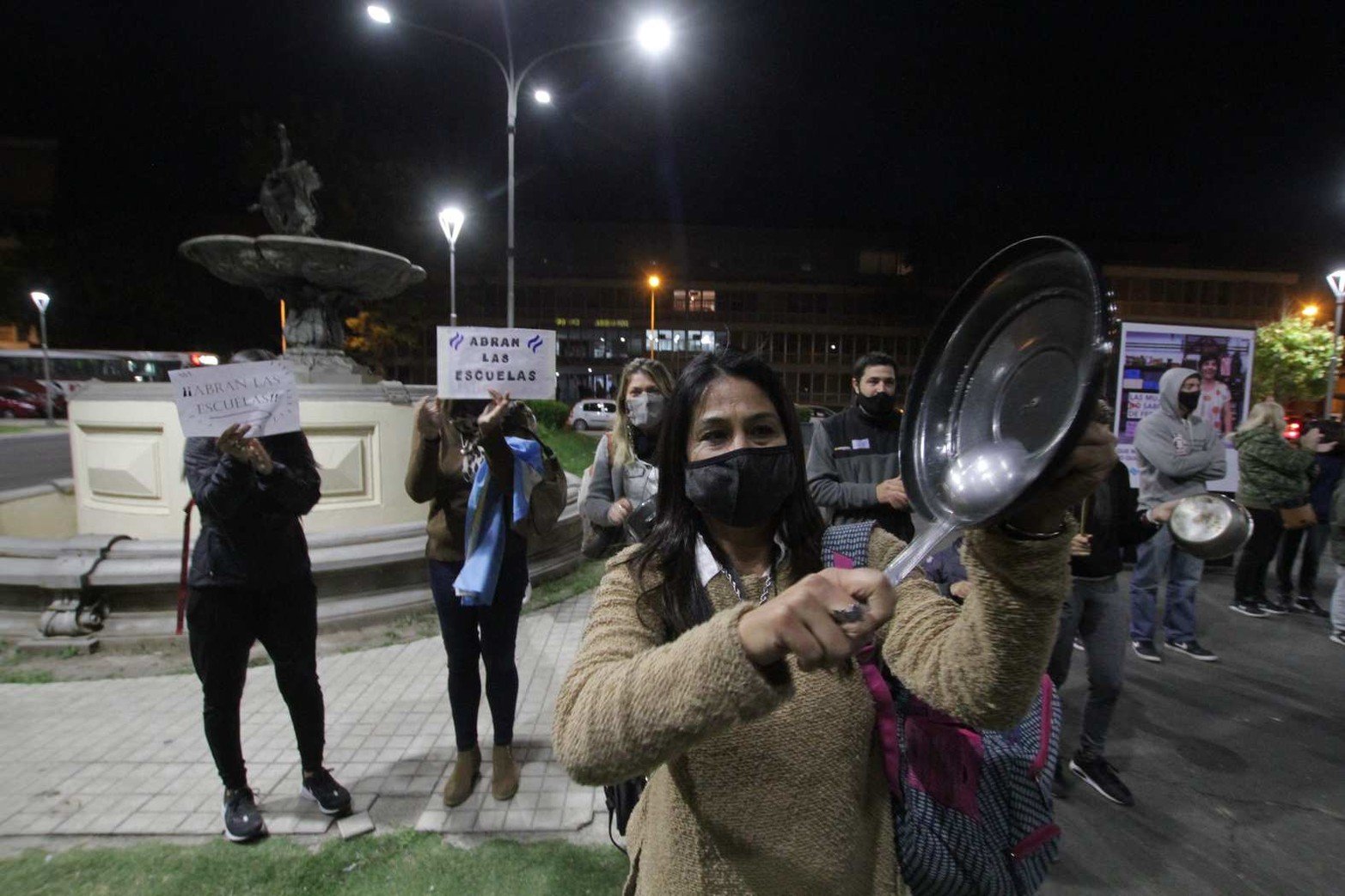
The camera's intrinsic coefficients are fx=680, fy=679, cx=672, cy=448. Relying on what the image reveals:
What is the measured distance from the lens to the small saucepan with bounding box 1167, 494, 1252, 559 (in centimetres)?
414

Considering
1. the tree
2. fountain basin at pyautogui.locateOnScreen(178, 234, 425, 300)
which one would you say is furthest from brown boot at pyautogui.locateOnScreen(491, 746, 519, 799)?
the tree

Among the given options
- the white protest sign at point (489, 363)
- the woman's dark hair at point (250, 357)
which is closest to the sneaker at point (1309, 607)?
the white protest sign at point (489, 363)

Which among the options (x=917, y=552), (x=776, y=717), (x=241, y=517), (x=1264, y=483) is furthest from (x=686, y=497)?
(x=1264, y=483)

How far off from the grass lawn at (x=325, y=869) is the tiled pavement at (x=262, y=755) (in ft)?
0.57

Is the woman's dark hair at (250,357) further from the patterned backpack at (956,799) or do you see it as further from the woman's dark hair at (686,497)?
the patterned backpack at (956,799)

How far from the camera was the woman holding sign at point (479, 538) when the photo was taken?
3.39m

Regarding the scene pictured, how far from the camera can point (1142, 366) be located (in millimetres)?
7465

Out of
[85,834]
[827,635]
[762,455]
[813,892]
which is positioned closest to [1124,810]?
[813,892]

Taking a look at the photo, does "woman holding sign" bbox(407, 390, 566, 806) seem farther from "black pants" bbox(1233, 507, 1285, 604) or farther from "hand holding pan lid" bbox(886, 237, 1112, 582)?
"black pants" bbox(1233, 507, 1285, 604)

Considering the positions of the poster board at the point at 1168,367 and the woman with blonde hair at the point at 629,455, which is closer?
the woman with blonde hair at the point at 629,455

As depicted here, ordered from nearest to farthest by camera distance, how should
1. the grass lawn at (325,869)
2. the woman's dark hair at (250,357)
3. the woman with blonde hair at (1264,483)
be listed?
the grass lawn at (325,869) < the woman's dark hair at (250,357) < the woman with blonde hair at (1264,483)

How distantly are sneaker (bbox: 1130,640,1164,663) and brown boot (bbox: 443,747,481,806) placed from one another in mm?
5215

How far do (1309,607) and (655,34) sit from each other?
10208 millimetres

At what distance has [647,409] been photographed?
364cm
